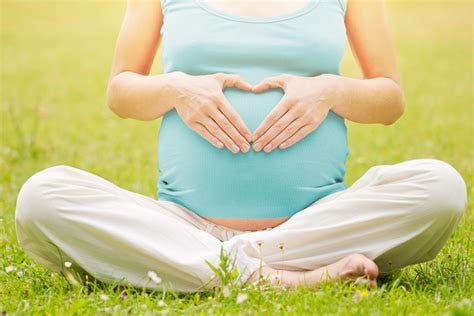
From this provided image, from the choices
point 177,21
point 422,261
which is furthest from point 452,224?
point 177,21

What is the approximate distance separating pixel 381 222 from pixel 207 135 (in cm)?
75

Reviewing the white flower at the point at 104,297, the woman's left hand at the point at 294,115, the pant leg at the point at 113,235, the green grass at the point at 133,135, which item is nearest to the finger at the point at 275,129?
the woman's left hand at the point at 294,115

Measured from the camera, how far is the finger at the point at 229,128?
11.7 feet

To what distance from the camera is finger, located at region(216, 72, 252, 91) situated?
3.67 meters

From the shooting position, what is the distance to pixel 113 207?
349 centimetres

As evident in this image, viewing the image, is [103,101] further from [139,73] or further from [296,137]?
[296,137]

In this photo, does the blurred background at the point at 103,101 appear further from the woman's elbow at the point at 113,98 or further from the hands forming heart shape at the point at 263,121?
A: the hands forming heart shape at the point at 263,121

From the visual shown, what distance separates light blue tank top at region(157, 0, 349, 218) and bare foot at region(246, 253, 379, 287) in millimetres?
309

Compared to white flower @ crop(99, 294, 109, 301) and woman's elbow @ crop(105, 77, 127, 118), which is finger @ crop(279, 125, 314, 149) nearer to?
woman's elbow @ crop(105, 77, 127, 118)

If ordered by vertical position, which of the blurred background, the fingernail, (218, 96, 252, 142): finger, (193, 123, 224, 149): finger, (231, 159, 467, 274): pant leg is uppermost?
(218, 96, 252, 142): finger

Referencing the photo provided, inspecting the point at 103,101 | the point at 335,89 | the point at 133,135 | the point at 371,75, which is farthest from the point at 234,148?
the point at 103,101

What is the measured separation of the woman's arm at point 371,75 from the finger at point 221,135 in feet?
1.49

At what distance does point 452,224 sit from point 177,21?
1.40m

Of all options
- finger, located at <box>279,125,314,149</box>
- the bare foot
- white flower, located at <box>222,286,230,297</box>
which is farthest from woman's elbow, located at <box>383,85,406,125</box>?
white flower, located at <box>222,286,230,297</box>
